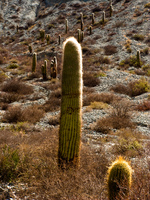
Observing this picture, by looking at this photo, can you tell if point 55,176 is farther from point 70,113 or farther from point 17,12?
point 17,12

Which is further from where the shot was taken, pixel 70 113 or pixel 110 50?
pixel 110 50

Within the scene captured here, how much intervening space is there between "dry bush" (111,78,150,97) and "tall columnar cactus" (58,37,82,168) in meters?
9.31

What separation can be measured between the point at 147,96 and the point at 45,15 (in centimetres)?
4185

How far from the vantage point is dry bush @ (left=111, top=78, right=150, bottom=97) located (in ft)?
41.9

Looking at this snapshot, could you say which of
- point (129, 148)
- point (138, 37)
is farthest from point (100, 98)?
point (138, 37)

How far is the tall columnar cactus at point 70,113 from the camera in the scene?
3.91 meters

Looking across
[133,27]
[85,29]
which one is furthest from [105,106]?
[85,29]

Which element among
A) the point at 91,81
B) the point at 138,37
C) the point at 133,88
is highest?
the point at 138,37

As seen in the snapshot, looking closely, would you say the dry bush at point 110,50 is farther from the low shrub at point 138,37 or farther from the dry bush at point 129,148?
the dry bush at point 129,148

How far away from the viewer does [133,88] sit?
12820mm

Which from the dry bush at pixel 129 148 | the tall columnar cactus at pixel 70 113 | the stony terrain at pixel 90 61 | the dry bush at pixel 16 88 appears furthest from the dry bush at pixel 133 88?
the tall columnar cactus at pixel 70 113

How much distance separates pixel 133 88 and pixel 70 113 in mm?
9669

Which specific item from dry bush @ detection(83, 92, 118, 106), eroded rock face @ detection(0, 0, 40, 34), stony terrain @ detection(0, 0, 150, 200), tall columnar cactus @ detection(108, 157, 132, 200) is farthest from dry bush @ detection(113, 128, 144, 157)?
eroded rock face @ detection(0, 0, 40, 34)

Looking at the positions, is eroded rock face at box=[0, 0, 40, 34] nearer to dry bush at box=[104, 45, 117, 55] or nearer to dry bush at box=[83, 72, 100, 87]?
dry bush at box=[104, 45, 117, 55]
